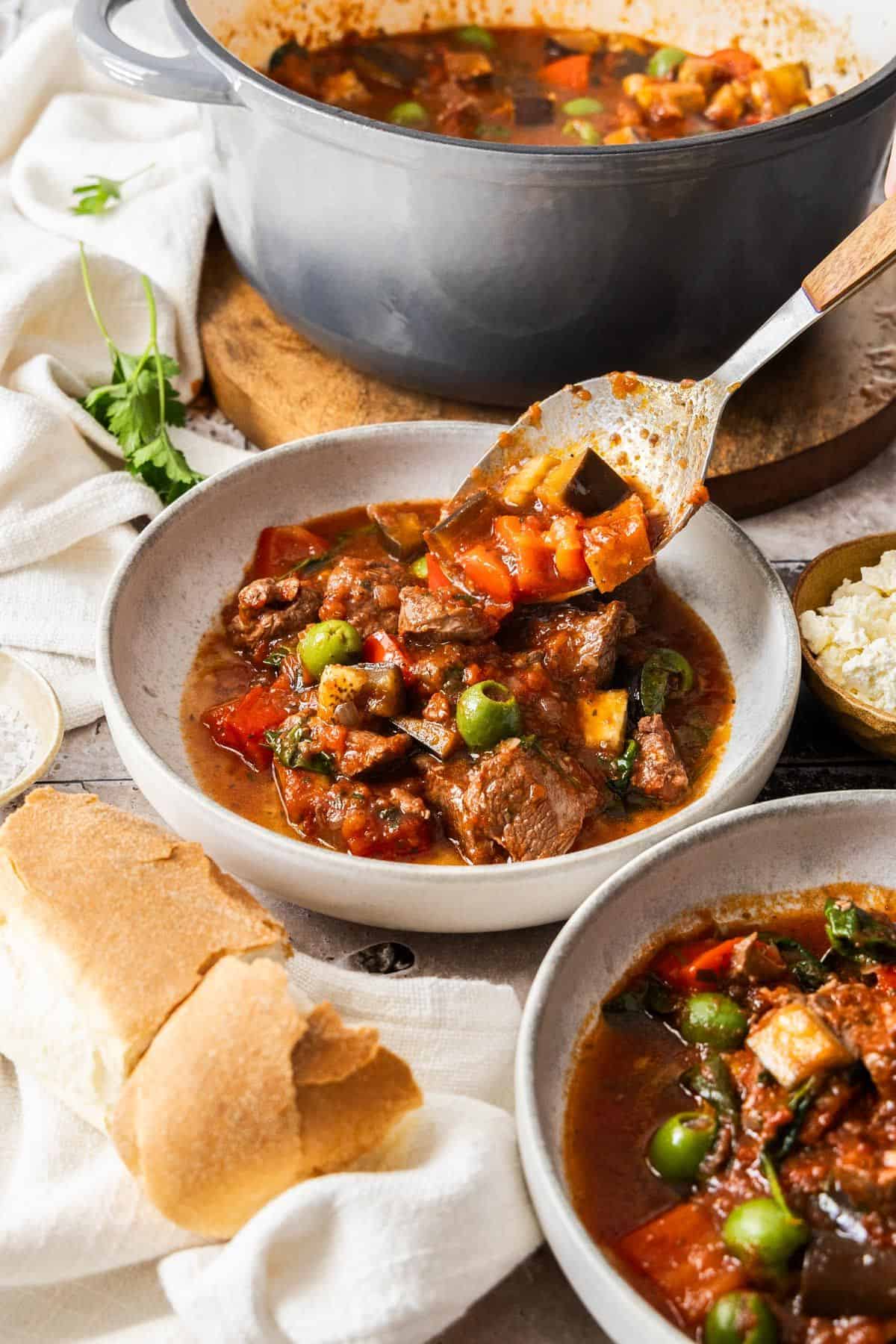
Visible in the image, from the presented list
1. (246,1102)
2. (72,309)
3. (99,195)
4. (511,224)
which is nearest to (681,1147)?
(246,1102)

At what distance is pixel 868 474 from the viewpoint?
16.6ft

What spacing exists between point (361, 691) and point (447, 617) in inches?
11.7

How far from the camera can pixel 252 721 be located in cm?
364

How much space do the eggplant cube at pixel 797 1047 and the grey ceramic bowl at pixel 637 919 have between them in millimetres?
388

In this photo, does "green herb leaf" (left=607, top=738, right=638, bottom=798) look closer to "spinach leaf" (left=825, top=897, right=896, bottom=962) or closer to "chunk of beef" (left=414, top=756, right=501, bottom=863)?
"chunk of beef" (left=414, top=756, right=501, bottom=863)

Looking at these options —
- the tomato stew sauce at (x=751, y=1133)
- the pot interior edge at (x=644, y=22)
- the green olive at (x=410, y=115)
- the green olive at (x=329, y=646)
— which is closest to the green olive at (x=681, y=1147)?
the tomato stew sauce at (x=751, y=1133)

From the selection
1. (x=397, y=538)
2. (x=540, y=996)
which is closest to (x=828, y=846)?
(x=540, y=996)

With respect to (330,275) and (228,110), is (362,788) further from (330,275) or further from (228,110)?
(228,110)

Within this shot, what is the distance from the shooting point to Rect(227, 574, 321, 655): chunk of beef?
12.9ft

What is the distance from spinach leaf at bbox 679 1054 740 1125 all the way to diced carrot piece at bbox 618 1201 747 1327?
21 cm

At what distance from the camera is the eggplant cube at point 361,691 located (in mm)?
3578

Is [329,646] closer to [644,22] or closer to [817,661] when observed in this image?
[817,661]

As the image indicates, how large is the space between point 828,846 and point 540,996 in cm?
91

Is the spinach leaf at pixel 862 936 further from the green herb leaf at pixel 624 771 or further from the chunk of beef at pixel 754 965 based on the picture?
the green herb leaf at pixel 624 771
